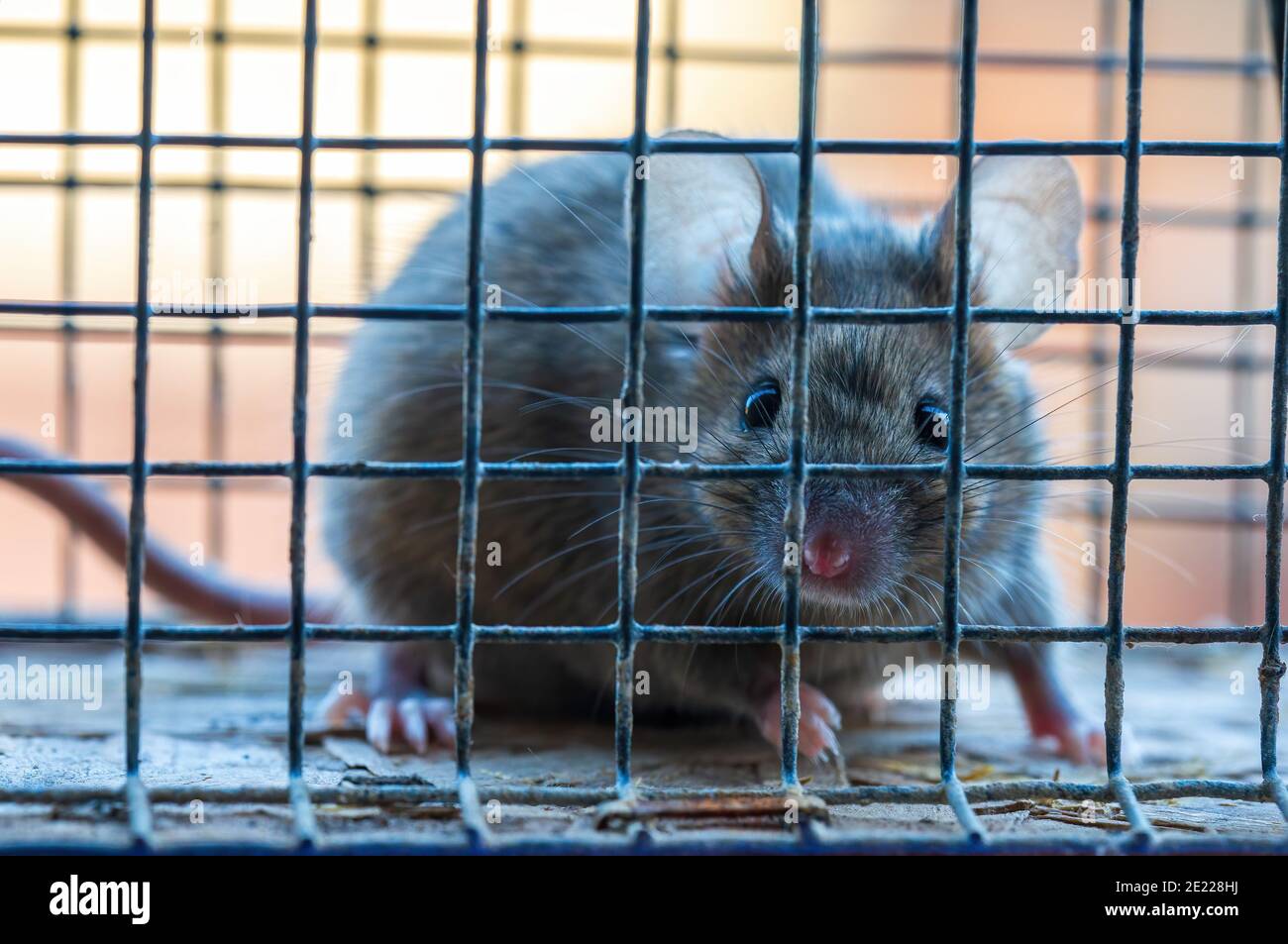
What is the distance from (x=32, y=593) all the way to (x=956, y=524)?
21.2ft

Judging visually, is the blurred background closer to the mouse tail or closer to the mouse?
A: the mouse tail

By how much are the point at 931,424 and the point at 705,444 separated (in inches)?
22.5

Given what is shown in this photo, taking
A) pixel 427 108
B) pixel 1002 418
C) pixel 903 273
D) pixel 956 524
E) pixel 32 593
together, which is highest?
pixel 427 108

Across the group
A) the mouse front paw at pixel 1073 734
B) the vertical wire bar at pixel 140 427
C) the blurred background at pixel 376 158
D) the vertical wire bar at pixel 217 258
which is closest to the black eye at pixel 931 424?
the blurred background at pixel 376 158

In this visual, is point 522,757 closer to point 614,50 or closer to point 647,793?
point 647,793

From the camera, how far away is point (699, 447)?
10.9 feet

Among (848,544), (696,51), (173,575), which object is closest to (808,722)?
(848,544)

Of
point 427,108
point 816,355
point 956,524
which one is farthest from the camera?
point 427,108

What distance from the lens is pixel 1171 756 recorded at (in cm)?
326

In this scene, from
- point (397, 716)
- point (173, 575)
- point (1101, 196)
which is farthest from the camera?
point (1101, 196)

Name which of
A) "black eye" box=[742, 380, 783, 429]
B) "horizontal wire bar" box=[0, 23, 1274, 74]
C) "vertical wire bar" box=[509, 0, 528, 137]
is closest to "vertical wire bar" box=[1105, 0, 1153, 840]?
"black eye" box=[742, 380, 783, 429]

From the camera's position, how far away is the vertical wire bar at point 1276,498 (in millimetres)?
2428
